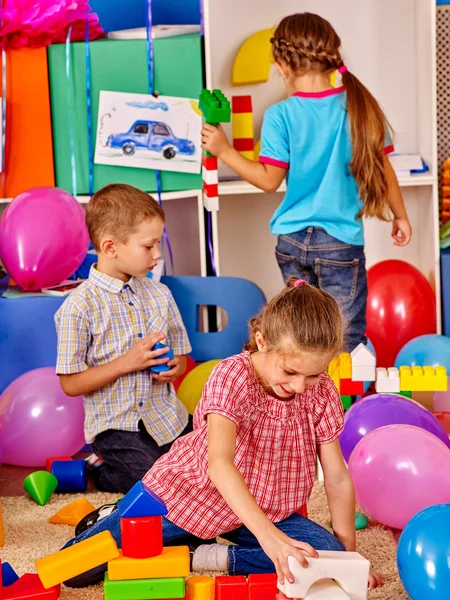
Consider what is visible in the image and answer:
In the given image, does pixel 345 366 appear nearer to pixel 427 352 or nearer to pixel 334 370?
pixel 334 370

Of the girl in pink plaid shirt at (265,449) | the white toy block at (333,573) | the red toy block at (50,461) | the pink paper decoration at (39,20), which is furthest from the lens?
the pink paper decoration at (39,20)

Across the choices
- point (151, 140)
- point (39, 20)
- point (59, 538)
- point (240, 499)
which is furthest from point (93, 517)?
point (39, 20)

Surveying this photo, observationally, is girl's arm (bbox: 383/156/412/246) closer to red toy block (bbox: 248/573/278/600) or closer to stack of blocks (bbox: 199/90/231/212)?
stack of blocks (bbox: 199/90/231/212)

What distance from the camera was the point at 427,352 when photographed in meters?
2.25

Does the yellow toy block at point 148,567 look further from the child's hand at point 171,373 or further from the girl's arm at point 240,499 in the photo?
the child's hand at point 171,373

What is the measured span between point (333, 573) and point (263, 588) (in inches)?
3.8

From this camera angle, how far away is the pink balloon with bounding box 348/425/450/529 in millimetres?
1495

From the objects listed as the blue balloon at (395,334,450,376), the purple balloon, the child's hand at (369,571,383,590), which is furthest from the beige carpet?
the blue balloon at (395,334,450,376)

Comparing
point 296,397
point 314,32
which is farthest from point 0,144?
point 296,397

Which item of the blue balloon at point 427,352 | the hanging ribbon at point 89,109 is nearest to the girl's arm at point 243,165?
the hanging ribbon at point 89,109

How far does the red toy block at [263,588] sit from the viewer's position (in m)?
1.18

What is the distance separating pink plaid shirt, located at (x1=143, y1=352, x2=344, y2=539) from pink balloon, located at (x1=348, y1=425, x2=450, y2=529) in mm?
159

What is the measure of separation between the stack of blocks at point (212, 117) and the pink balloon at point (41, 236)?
0.30 metres

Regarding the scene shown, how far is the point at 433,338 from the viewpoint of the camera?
7.50 feet
